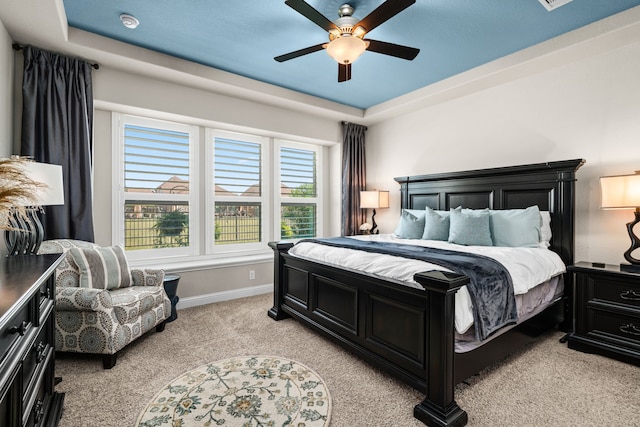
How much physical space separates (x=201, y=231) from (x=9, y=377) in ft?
10.1

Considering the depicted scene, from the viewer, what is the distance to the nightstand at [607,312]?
7.48ft

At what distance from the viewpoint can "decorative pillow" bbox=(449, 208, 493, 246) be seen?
9.86 feet

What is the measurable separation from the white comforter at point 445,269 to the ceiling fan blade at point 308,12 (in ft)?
5.57

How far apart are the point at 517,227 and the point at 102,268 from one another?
3705 millimetres

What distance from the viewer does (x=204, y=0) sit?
90.5 inches

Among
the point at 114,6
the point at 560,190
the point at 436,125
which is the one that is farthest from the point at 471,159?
the point at 114,6

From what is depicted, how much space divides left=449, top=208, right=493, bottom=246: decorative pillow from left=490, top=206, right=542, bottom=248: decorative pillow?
3.6 inches

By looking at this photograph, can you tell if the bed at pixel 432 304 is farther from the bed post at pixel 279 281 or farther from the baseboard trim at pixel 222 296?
the baseboard trim at pixel 222 296

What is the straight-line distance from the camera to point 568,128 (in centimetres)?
302

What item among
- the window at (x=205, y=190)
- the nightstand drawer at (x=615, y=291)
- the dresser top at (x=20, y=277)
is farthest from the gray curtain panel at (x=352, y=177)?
the dresser top at (x=20, y=277)

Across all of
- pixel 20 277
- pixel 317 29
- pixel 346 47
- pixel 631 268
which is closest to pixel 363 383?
pixel 20 277

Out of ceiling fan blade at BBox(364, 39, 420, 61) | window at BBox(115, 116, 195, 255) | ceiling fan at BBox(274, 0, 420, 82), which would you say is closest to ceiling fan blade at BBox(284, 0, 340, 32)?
ceiling fan at BBox(274, 0, 420, 82)

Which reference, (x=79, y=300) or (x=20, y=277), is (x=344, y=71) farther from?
(x=79, y=300)

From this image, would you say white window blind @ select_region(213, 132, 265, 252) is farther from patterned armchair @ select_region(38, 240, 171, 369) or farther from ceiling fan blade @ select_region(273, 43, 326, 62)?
ceiling fan blade @ select_region(273, 43, 326, 62)
